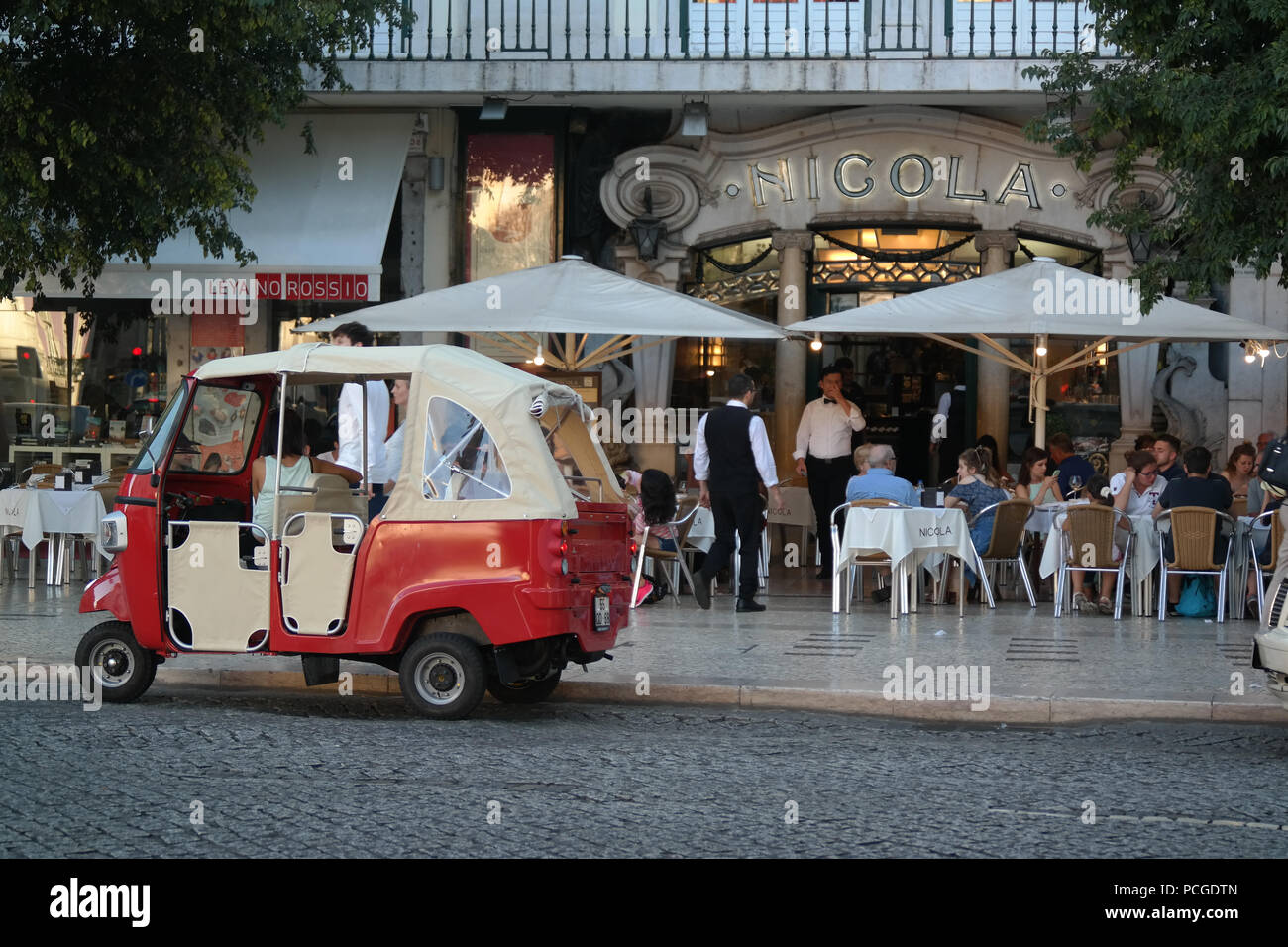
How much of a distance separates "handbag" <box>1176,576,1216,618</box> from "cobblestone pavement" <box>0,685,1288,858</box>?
533 cm

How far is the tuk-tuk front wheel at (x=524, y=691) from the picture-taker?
9430 mm

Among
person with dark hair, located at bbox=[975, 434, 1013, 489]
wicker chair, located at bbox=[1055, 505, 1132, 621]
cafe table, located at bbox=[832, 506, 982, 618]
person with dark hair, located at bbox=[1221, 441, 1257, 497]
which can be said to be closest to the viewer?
cafe table, located at bbox=[832, 506, 982, 618]

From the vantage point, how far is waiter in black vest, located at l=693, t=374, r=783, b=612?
1338 centimetres

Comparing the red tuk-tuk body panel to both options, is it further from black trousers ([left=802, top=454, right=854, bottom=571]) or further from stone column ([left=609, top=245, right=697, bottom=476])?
stone column ([left=609, top=245, right=697, bottom=476])

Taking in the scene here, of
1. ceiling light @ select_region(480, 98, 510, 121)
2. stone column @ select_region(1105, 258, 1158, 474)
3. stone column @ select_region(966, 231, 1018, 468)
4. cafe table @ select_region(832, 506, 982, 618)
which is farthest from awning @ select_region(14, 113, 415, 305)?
stone column @ select_region(1105, 258, 1158, 474)

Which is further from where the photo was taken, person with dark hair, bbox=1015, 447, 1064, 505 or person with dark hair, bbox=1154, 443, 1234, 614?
person with dark hair, bbox=1015, 447, 1064, 505

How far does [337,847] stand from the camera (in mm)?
5730

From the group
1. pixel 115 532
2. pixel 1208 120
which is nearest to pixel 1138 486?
pixel 1208 120

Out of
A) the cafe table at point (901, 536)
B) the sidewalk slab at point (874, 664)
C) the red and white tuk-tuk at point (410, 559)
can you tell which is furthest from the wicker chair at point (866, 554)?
the red and white tuk-tuk at point (410, 559)

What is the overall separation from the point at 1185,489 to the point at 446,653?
24.7 ft

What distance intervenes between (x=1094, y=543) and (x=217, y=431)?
740 centimetres

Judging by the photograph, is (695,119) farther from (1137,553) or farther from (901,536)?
(1137,553)

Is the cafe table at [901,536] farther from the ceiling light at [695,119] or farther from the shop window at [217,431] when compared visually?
the ceiling light at [695,119]
